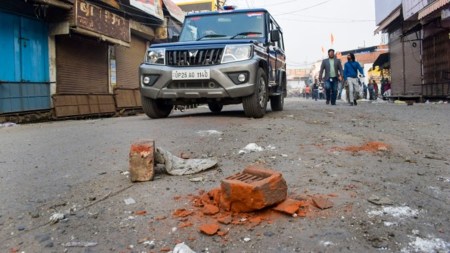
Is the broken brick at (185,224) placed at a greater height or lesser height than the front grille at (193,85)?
lesser

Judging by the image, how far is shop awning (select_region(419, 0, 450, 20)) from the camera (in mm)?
10927

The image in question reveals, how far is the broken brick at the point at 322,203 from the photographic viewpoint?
7.48ft

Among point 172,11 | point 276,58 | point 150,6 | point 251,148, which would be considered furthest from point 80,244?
point 172,11

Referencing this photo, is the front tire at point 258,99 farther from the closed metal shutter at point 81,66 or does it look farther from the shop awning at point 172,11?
the shop awning at point 172,11

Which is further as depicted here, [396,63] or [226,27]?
[396,63]

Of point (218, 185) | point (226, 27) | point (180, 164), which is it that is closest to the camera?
point (218, 185)

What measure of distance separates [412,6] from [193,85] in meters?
10.5

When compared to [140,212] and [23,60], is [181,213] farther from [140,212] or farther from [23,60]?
[23,60]

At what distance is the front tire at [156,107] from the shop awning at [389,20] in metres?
12.0

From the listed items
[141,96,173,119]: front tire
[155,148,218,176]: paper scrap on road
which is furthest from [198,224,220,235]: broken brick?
[141,96,173,119]: front tire

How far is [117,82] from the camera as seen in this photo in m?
15.7

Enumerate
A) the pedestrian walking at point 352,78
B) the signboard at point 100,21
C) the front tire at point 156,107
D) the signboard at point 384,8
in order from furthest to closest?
1. the signboard at point 384,8
2. the pedestrian walking at point 352,78
3. the signboard at point 100,21
4. the front tire at point 156,107

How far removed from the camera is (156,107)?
686cm

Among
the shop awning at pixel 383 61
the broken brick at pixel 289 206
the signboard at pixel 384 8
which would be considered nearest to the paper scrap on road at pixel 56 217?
the broken brick at pixel 289 206
